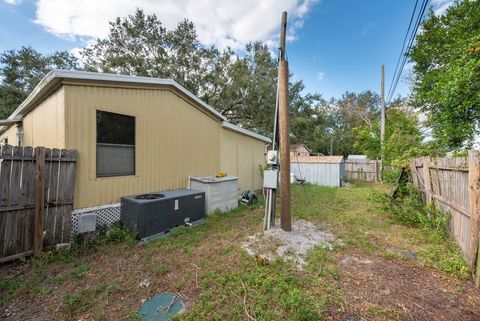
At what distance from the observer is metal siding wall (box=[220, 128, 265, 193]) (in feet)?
26.2

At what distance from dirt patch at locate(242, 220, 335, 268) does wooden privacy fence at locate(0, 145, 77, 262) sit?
129 inches

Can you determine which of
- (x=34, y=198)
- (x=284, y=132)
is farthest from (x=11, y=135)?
(x=284, y=132)

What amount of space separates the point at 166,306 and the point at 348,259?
2755 mm

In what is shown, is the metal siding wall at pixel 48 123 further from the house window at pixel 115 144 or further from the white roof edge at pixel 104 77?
the house window at pixel 115 144

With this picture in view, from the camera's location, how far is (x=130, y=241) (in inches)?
158

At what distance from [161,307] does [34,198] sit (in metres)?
2.87

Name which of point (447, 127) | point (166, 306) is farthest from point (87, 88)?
point (447, 127)

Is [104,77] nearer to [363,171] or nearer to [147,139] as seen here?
[147,139]

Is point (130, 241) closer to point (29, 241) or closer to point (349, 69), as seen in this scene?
point (29, 241)

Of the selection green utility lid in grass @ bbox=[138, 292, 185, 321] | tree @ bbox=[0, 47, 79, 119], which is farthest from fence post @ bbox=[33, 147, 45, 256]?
tree @ bbox=[0, 47, 79, 119]

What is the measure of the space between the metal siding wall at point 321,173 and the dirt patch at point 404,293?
30.7 feet

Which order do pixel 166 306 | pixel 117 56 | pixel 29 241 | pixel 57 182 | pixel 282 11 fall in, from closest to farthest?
pixel 166 306
pixel 29 241
pixel 57 182
pixel 282 11
pixel 117 56

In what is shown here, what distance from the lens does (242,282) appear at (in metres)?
2.75

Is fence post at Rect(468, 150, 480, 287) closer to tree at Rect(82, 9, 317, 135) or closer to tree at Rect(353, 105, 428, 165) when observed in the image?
tree at Rect(353, 105, 428, 165)
